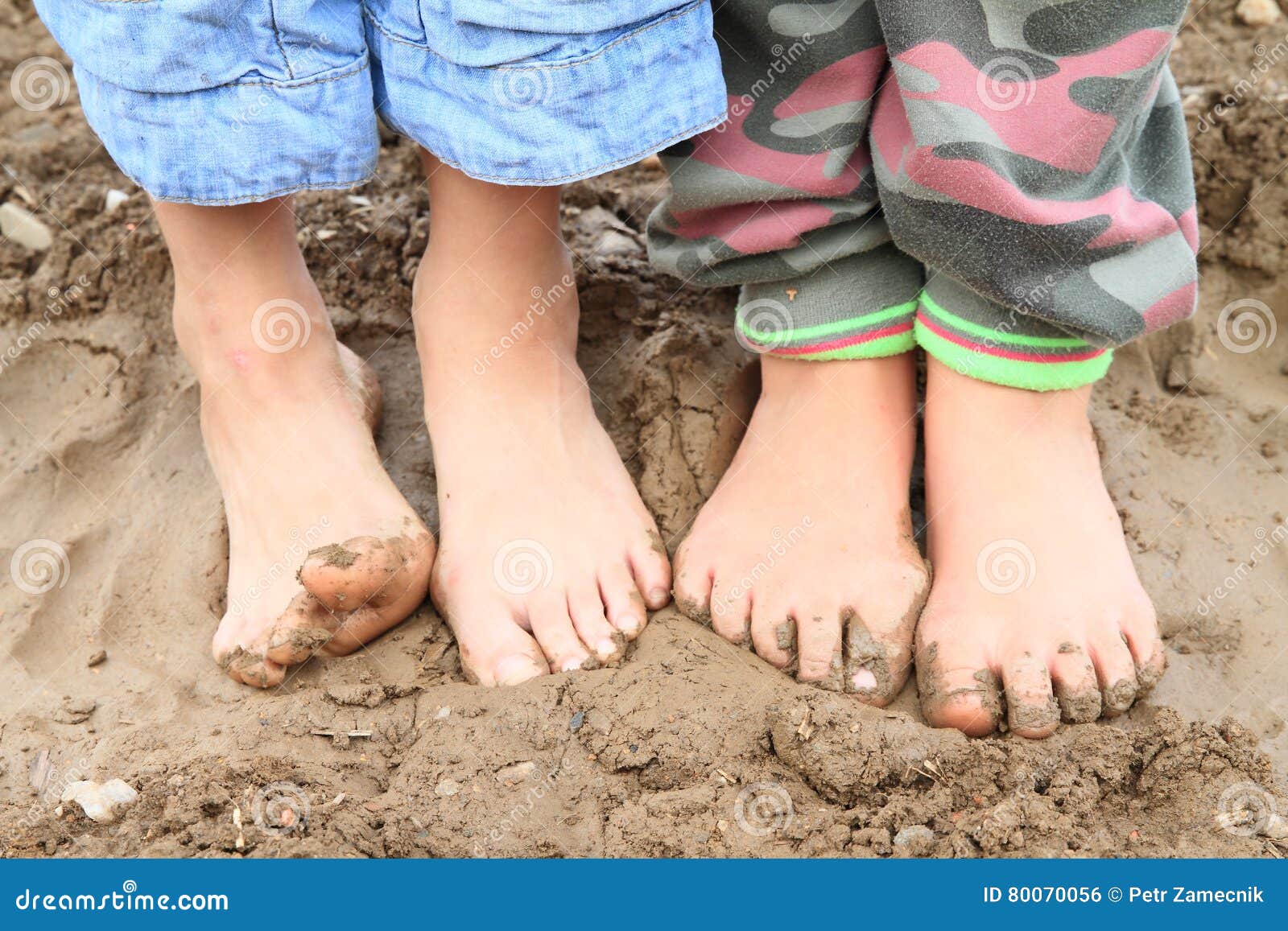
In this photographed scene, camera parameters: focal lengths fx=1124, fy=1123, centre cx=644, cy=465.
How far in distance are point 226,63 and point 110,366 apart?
2.72ft

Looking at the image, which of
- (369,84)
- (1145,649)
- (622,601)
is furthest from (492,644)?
(1145,649)

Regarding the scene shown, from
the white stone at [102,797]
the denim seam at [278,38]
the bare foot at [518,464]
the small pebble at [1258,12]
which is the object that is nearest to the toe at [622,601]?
the bare foot at [518,464]

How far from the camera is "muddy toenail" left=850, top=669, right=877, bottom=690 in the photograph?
1293 millimetres

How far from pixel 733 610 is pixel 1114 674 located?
0.44 metres

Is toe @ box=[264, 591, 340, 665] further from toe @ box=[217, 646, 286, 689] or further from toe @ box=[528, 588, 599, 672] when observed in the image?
toe @ box=[528, 588, 599, 672]

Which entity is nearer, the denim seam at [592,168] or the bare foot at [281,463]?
the denim seam at [592,168]

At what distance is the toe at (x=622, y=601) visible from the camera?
1.38m

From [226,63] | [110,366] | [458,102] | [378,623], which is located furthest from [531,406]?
[110,366]

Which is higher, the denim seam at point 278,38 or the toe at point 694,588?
the denim seam at point 278,38

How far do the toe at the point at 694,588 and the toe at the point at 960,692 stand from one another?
0.27m

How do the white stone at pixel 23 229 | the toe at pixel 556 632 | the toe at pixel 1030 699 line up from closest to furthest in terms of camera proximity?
1. the toe at pixel 1030 699
2. the toe at pixel 556 632
3. the white stone at pixel 23 229

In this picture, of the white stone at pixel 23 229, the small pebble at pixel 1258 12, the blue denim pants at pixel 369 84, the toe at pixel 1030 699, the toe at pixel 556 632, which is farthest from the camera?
the small pebble at pixel 1258 12

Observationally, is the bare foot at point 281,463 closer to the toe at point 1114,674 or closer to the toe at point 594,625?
the toe at point 594,625
